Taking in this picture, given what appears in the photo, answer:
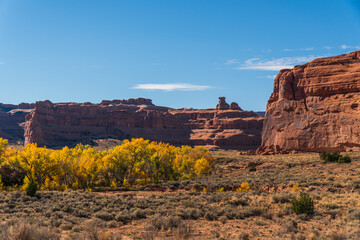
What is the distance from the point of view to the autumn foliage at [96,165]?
29859 mm

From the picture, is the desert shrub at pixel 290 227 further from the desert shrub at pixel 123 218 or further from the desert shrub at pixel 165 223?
the desert shrub at pixel 123 218

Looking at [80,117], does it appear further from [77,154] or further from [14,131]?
[77,154]

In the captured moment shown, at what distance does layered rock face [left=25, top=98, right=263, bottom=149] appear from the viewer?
114 m

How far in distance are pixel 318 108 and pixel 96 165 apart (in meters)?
44.0

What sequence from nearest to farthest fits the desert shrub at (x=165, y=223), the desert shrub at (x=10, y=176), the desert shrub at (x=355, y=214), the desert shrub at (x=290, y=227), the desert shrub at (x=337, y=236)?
the desert shrub at (x=337, y=236) < the desert shrub at (x=290, y=227) < the desert shrub at (x=165, y=223) < the desert shrub at (x=355, y=214) < the desert shrub at (x=10, y=176)

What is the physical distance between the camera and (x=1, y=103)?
191 metres

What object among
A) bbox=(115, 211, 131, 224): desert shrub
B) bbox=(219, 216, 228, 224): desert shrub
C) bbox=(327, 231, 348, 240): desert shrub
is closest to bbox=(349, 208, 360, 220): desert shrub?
bbox=(327, 231, 348, 240): desert shrub

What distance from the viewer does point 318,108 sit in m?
59.0

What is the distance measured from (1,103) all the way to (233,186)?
652ft

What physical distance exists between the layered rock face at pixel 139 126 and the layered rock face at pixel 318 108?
45.4 m

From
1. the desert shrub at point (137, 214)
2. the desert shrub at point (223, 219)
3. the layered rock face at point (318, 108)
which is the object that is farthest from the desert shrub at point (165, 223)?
the layered rock face at point (318, 108)

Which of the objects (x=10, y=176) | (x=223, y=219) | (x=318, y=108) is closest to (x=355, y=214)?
(x=223, y=219)

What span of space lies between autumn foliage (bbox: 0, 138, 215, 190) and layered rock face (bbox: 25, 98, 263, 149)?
247ft

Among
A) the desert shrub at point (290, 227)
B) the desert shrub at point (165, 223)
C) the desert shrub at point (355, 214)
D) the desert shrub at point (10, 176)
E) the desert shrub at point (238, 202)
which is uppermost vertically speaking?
the desert shrub at point (355, 214)
